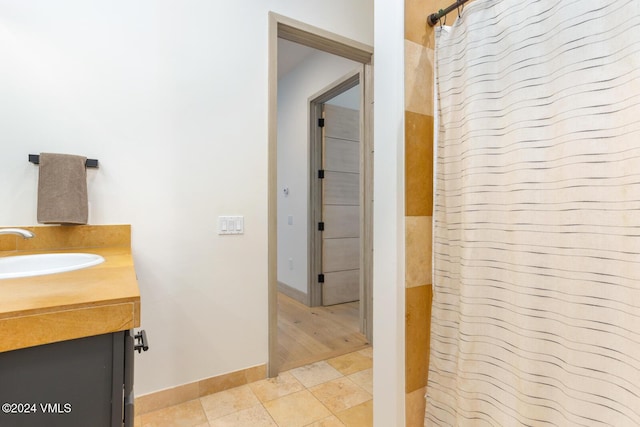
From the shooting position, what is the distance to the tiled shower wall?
112 cm

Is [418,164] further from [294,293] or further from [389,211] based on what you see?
[294,293]

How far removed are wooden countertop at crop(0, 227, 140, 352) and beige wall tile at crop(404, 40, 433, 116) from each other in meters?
1.05

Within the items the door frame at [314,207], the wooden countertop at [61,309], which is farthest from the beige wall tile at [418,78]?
the door frame at [314,207]

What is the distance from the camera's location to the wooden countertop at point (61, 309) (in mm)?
602

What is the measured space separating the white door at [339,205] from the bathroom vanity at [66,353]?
A: 2.76m

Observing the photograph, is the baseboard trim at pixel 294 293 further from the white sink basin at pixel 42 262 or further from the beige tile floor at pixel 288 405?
the white sink basin at pixel 42 262

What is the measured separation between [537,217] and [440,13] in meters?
0.80

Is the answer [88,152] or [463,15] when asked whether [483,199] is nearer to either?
[463,15]

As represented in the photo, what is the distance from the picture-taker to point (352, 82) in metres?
2.88

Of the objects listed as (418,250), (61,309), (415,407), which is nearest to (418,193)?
(418,250)

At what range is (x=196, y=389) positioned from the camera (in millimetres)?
1765

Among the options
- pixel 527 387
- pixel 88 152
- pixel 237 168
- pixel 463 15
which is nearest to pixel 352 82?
pixel 237 168

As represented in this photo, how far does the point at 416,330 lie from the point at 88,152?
1707 mm

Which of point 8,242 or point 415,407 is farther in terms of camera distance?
point 8,242
